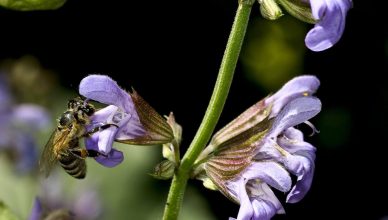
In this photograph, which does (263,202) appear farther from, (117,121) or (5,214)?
(5,214)

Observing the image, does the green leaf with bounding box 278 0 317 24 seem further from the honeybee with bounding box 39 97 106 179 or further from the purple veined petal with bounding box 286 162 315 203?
the honeybee with bounding box 39 97 106 179

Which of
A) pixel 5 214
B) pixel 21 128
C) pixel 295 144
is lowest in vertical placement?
pixel 21 128

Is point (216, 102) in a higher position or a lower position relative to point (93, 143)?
higher

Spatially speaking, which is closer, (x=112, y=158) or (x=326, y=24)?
(x=326, y=24)

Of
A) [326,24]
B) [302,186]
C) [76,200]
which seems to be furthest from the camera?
[76,200]

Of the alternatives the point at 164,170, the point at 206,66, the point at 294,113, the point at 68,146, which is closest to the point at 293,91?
the point at 294,113

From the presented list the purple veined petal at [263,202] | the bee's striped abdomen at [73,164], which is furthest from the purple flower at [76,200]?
the purple veined petal at [263,202]

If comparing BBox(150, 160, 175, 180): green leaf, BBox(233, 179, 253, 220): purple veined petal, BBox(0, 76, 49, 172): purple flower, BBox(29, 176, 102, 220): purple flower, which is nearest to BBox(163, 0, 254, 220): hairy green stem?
BBox(150, 160, 175, 180): green leaf

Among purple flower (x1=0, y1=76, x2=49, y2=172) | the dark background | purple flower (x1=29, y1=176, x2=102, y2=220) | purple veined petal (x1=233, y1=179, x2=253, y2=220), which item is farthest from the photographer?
the dark background
